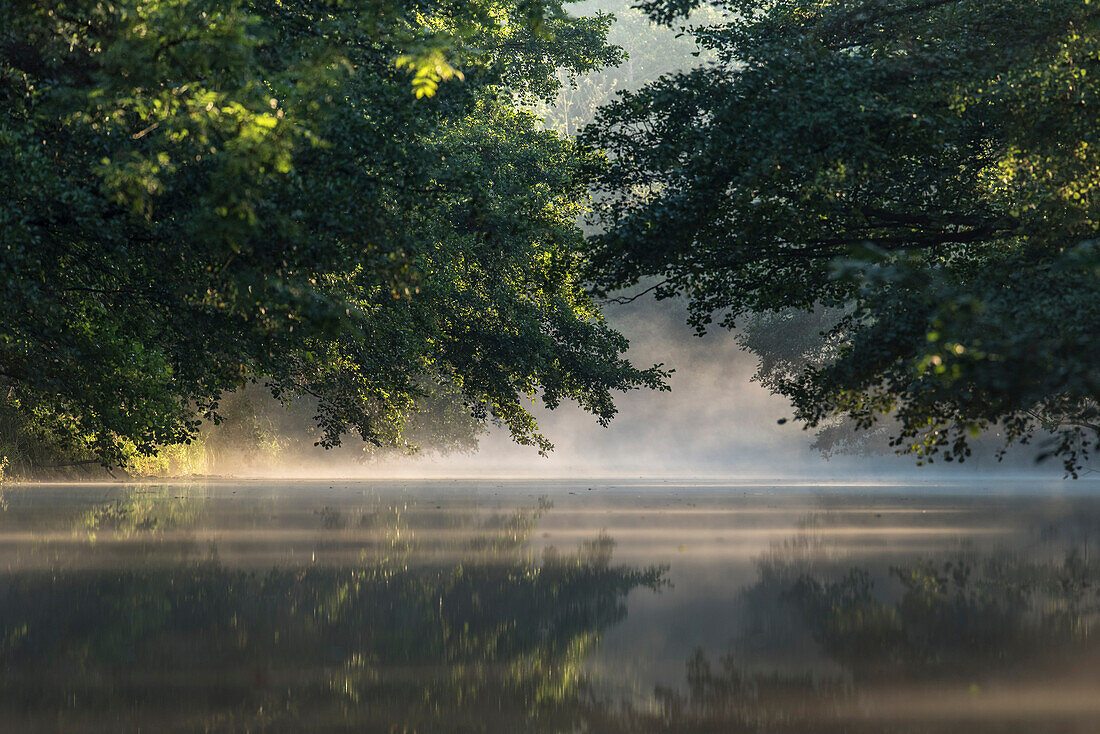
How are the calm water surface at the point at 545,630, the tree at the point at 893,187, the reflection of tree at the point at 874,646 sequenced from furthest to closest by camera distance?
1. the tree at the point at 893,187
2. the calm water surface at the point at 545,630
3. the reflection of tree at the point at 874,646

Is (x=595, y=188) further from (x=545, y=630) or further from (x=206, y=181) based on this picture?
(x=545, y=630)

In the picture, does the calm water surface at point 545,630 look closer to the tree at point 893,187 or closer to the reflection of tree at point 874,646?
the reflection of tree at point 874,646

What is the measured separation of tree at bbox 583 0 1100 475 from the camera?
1395cm

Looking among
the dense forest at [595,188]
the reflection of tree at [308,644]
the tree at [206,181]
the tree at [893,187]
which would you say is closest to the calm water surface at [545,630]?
the reflection of tree at [308,644]

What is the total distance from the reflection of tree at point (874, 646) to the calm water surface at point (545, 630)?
40 mm

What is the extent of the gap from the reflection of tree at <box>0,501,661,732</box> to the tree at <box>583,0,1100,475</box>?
4.16 meters

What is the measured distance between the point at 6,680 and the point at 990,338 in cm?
871

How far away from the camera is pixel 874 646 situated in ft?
33.6

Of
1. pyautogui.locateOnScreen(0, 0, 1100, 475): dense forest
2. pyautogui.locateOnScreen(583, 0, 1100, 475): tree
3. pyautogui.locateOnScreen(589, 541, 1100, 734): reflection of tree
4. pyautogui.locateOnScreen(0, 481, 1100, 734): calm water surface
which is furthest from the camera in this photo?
pyautogui.locateOnScreen(583, 0, 1100, 475): tree

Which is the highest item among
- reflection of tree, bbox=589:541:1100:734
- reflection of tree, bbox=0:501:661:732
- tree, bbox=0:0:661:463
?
tree, bbox=0:0:661:463

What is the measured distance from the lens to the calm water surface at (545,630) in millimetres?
7574

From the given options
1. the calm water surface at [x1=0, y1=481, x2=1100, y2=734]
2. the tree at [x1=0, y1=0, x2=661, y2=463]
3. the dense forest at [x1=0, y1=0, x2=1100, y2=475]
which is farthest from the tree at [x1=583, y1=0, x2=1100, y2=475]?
the tree at [x1=0, y1=0, x2=661, y2=463]

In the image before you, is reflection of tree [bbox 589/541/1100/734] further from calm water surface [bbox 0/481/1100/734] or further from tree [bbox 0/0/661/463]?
tree [bbox 0/0/661/463]

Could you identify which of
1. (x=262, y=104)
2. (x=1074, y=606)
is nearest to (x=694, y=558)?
(x=1074, y=606)
